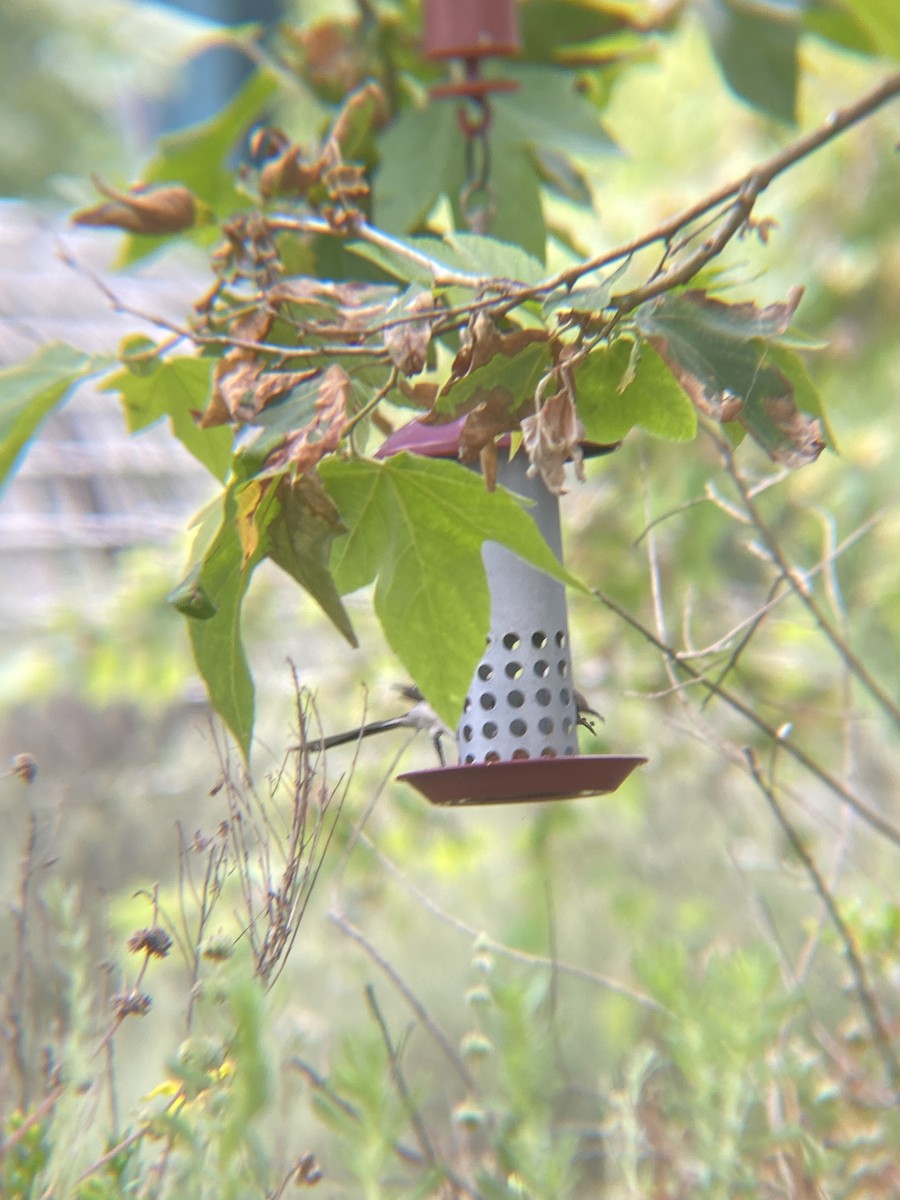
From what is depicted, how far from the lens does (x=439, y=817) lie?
6.87 ft

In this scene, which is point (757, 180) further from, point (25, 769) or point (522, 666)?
point (25, 769)

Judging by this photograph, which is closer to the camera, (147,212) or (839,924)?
(147,212)

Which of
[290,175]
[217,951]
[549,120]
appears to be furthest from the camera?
[549,120]

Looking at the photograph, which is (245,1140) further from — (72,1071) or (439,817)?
(439,817)

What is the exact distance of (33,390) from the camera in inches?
25.8

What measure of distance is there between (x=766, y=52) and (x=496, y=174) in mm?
241


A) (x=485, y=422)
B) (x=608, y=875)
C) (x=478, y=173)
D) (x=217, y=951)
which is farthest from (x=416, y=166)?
(x=608, y=875)

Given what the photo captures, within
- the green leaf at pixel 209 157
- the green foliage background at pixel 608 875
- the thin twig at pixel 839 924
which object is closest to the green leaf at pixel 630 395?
the green foliage background at pixel 608 875

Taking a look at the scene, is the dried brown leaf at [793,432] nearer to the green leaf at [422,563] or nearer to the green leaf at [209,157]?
the green leaf at [422,563]

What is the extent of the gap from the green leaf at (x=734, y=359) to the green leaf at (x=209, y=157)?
0.50m

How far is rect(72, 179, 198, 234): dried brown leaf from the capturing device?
725 millimetres

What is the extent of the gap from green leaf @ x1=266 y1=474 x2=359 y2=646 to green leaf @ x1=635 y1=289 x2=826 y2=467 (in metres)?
0.13

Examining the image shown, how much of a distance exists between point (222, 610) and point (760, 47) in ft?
2.04

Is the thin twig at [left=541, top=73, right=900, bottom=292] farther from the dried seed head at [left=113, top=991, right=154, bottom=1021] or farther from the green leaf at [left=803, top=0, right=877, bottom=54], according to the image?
the green leaf at [left=803, top=0, right=877, bottom=54]
